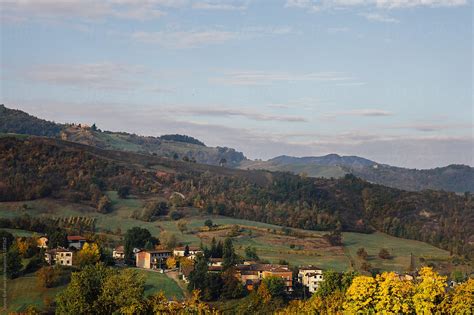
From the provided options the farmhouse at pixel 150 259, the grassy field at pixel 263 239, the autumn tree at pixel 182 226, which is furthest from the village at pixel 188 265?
the autumn tree at pixel 182 226

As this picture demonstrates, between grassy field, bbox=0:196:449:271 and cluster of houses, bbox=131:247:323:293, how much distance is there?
14.0m

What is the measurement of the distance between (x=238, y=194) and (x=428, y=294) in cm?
13028

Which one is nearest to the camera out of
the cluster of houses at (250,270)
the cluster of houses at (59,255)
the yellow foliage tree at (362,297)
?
the yellow foliage tree at (362,297)

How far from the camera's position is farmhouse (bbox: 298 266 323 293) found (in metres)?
94.0

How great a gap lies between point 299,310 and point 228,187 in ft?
432

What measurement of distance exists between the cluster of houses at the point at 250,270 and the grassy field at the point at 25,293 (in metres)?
18.9

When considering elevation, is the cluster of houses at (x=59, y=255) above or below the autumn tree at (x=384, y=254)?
above

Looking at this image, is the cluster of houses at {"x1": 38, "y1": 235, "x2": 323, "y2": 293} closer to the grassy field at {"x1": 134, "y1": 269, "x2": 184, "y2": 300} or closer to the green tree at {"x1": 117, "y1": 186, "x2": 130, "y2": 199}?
the grassy field at {"x1": 134, "y1": 269, "x2": 184, "y2": 300}

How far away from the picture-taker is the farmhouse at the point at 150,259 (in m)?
100

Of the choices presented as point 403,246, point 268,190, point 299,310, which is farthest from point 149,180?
point 299,310

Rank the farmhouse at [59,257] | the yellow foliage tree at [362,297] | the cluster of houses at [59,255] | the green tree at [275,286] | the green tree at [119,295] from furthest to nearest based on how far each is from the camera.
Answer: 1. the cluster of houses at [59,255]
2. the farmhouse at [59,257]
3. the green tree at [275,286]
4. the green tree at [119,295]
5. the yellow foliage tree at [362,297]

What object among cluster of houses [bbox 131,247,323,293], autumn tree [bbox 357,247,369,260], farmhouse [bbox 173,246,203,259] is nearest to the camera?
cluster of houses [bbox 131,247,323,293]

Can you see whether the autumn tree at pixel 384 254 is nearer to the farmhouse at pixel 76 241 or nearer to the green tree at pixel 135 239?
the green tree at pixel 135 239

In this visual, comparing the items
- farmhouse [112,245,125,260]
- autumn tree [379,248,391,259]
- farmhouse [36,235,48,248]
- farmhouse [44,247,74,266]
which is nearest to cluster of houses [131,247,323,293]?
farmhouse [112,245,125,260]
